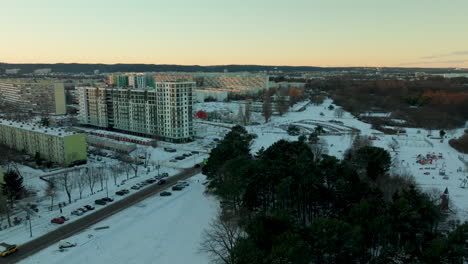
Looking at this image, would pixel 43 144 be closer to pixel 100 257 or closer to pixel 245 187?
pixel 100 257

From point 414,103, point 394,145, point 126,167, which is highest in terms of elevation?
point 414,103

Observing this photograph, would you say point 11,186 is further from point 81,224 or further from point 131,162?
point 131,162

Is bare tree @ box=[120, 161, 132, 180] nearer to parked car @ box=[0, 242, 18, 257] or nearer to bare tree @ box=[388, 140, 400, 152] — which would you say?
parked car @ box=[0, 242, 18, 257]

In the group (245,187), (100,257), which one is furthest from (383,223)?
(100,257)

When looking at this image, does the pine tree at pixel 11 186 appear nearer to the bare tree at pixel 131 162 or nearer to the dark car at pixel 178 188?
the bare tree at pixel 131 162

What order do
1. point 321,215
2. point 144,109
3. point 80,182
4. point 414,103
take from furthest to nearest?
point 414,103, point 144,109, point 80,182, point 321,215

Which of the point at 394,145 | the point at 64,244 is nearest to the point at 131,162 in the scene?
the point at 64,244

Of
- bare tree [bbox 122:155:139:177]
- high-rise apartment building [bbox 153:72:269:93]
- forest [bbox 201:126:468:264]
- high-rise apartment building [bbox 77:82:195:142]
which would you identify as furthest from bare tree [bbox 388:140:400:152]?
high-rise apartment building [bbox 153:72:269:93]
